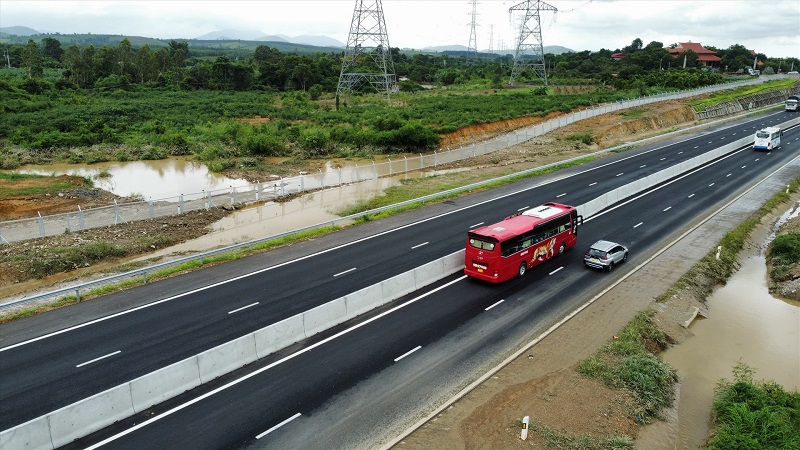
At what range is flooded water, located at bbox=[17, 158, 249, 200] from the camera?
44250 millimetres

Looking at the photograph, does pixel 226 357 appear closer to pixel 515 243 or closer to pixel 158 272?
pixel 158 272

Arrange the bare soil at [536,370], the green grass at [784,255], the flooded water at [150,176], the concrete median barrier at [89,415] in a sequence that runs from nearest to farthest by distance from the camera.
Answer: the concrete median barrier at [89,415] < the bare soil at [536,370] < the green grass at [784,255] < the flooded water at [150,176]

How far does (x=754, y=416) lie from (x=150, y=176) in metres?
48.5

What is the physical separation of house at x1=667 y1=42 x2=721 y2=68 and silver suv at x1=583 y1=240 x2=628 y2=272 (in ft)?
518

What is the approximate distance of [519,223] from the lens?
82.8 feet

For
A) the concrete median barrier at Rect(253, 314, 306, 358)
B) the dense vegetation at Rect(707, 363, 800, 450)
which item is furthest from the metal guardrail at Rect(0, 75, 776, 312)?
the dense vegetation at Rect(707, 363, 800, 450)

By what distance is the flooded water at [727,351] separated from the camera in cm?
1636

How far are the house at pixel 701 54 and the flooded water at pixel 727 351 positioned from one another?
157 metres

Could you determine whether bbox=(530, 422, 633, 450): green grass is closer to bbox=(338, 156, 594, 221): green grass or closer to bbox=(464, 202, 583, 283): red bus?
bbox=(464, 202, 583, 283): red bus

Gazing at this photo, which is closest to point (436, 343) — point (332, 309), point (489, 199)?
point (332, 309)

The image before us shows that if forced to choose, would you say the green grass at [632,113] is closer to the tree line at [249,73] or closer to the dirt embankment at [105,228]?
the dirt embankment at [105,228]

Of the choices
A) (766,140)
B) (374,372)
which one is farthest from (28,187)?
(766,140)

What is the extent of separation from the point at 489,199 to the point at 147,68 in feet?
374

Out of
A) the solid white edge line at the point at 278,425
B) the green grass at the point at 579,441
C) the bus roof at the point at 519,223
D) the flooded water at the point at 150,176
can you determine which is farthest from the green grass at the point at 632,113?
the solid white edge line at the point at 278,425
